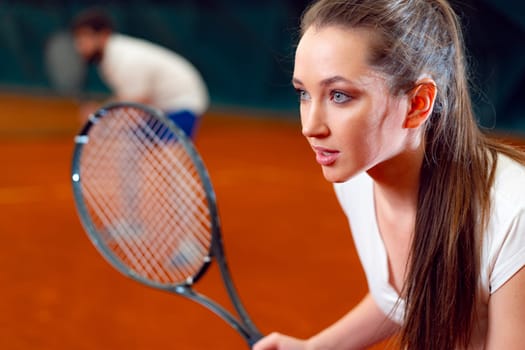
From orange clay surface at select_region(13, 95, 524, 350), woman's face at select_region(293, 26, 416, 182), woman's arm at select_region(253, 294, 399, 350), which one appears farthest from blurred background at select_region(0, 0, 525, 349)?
woman's arm at select_region(253, 294, 399, 350)

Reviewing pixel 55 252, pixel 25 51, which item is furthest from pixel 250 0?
pixel 55 252

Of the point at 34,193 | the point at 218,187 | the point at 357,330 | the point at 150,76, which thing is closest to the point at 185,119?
the point at 150,76

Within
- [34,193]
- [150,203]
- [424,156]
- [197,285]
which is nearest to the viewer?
[424,156]

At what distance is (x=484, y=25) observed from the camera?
630cm

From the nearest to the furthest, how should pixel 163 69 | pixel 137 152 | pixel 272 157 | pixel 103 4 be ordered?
pixel 137 152, pixel 163 69, pixel 272 157, pixel 103 4

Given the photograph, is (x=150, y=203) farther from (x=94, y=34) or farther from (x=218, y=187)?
(x=218, y=187)

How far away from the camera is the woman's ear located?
105 centimetres

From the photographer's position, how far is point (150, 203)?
229 centimetres

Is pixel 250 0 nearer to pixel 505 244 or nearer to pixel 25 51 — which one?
pixel 25 51

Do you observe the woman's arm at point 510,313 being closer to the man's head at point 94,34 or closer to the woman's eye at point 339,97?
the woman's eye at point 339,97

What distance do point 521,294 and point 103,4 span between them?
9.40 meters

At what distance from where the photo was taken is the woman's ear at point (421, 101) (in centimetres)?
105

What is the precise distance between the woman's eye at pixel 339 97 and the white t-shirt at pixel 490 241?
0.24m

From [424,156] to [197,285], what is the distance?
72.0 inches
